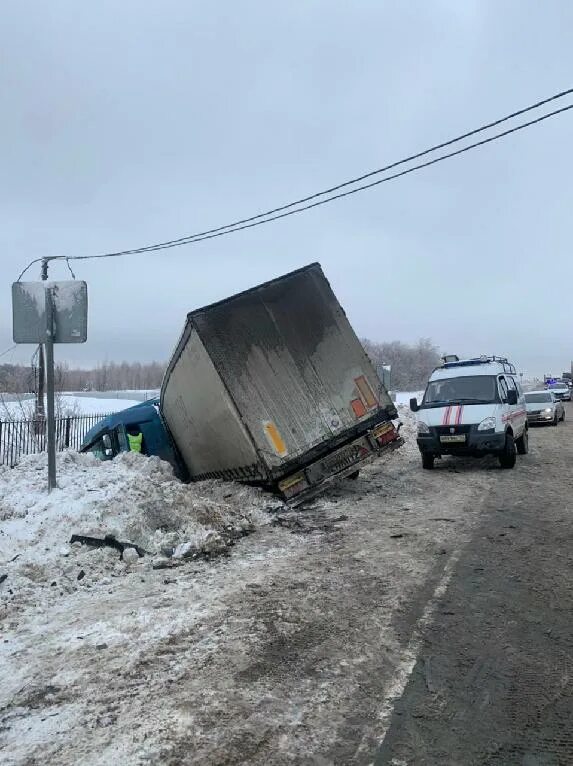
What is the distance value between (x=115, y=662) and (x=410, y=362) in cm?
9625

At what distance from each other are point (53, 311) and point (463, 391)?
8.95m

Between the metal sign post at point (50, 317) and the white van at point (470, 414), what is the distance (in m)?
7.71

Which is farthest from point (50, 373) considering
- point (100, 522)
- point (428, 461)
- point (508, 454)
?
point (508, 454)

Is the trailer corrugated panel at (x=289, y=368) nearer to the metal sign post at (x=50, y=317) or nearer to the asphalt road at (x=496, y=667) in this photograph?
the metal sign post at (x=50, y=317)

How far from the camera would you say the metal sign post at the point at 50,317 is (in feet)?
27.0

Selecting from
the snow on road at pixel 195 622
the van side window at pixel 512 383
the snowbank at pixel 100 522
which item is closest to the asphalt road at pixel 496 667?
the snow on road at pixel 195 622

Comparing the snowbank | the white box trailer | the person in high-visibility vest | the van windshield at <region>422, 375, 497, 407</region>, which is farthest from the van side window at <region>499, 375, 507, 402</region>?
the person in high-visibility vest

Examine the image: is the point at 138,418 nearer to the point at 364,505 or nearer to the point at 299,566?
the point at 364,505

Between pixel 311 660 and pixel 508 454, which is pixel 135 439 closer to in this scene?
pixel 508 454

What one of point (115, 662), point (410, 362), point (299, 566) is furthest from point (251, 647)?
point (410, 362)

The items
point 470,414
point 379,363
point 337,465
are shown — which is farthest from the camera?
point 379,363

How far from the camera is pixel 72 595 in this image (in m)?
5.63

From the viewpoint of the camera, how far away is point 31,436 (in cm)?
1789

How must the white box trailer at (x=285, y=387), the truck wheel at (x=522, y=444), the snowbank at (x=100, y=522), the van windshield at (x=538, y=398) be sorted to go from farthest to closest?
the van windshield at (x=538, y=398), the truck wheel at (x=522, y=444), the white box trailer at (x=285, y=387), the snowbank at (x=100, y=522)
